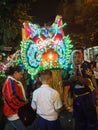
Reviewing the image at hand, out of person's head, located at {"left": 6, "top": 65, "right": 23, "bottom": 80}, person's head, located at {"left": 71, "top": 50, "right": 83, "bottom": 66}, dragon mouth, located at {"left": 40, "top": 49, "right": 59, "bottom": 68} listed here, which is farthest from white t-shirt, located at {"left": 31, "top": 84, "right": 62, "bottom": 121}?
dragon mouth, located at {"left": 40, "top": 49, "right": 59, "bottom": 68}

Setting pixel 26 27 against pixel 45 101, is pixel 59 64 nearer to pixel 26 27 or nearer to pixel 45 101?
pixel 26 27

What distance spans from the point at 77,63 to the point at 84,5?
19.6 meters

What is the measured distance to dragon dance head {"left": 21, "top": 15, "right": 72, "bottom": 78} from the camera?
10.8m

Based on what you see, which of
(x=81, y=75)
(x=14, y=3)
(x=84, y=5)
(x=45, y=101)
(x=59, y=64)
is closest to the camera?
(x=45, y=101)

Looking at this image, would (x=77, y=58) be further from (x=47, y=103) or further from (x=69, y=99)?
(x=47, y=103)

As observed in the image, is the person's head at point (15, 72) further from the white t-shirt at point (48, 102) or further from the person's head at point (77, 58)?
the person's head at point (77, 58)

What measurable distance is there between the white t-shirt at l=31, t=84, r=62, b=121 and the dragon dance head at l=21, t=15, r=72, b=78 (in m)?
5.03

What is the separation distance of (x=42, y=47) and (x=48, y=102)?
18.2 ft

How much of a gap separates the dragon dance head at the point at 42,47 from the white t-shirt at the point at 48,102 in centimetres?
503

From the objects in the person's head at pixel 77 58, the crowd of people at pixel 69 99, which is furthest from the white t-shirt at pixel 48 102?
the person's head at pixel 77 58

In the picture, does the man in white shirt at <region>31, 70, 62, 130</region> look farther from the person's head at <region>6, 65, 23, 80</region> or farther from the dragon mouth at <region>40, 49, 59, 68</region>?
the dragon mouth at <region>40, 49, 59, 68</region>

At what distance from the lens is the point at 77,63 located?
254 inches

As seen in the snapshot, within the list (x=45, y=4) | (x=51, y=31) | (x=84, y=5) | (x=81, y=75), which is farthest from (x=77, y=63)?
(x=84, y=5)

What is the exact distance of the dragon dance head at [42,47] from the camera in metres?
10.8
